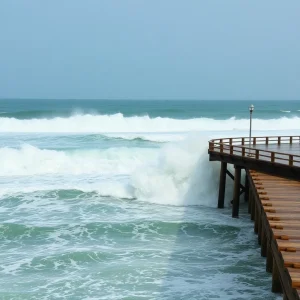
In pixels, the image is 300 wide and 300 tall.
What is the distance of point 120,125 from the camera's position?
8531cm

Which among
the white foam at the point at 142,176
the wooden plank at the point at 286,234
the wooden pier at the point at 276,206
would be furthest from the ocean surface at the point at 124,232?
the wooden plank at the point at 286,234

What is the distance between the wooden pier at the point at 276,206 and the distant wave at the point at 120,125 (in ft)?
→ 174

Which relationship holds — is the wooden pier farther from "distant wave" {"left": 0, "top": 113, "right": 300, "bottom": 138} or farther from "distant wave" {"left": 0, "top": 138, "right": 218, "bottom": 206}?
"distant wave" {"left": 0, "top": 113, "right": 300, "bottom": 138}

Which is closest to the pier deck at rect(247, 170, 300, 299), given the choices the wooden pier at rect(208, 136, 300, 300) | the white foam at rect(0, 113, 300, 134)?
the wooden pier at rect(208, 136, 300, 300)

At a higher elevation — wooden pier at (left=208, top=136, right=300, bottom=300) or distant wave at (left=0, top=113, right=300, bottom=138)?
wooden pier at (left=208, top=136, right=300, bottom=300)

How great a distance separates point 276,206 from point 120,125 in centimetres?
6999

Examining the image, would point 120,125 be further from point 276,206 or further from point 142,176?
point 276,206

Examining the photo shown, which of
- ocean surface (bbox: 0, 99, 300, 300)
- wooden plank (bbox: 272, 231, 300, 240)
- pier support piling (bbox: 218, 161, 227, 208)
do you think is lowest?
ocean surface (bbox: 0, 99, 300, 300)

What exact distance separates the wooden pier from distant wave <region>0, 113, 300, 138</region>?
2083 inches

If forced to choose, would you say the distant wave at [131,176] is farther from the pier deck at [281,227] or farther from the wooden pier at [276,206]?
the pier deck at [281,227]

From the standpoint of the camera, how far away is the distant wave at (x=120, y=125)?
81.4 m

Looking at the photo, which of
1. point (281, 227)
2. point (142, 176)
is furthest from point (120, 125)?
point (281, 227)

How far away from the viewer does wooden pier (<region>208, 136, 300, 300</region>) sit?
1082 centimetres

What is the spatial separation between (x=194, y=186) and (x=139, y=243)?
9.53 metres
